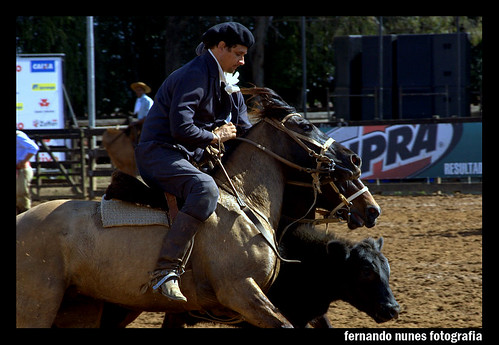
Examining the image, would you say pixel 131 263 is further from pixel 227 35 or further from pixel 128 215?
pixel 227 35

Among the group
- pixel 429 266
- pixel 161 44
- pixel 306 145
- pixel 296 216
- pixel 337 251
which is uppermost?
pixel 161 44

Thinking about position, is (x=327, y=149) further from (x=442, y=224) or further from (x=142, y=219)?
(x=442, y=224)

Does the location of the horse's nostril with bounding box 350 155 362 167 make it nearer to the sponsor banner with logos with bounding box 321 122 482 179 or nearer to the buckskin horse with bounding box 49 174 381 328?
the buckskin horse with bounding box 49 174 381 328

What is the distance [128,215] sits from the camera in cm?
452

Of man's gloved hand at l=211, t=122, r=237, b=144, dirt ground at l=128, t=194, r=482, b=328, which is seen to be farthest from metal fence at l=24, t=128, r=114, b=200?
man's gloved hand at l=211, t=122, r=237, b=144

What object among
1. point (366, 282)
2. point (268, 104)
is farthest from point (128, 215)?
point (366, 282)

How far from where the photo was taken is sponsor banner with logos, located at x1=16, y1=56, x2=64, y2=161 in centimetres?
1638

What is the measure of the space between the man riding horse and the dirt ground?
6.99ft

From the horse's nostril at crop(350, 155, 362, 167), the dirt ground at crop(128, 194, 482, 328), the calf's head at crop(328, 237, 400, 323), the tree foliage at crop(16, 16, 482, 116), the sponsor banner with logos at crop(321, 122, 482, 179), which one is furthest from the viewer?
the tree foliage at crop(16, 16, 482, 116)

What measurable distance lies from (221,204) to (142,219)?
52cm

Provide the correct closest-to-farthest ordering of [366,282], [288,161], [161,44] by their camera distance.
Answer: [288,161]
[366,282]
[161,44]

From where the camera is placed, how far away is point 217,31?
4633 mm

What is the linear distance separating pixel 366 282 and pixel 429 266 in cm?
276
